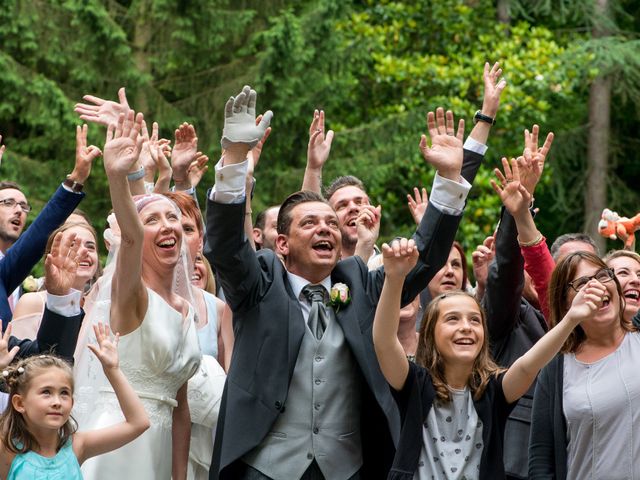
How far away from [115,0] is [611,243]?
7.87m

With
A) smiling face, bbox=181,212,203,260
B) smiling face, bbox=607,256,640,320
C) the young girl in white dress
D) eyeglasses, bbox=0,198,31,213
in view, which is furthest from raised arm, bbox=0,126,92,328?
smiling face, bbox=607,256,640,320

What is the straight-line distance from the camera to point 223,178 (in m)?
5.43

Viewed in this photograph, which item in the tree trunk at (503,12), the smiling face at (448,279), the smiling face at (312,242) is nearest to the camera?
the smiling face at (312,242)

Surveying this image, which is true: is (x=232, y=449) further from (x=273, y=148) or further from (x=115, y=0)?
(x=115, y=0)

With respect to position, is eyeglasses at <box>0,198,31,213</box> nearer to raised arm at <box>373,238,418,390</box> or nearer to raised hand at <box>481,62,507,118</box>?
raised hand at <box>481,62,507,118</box>

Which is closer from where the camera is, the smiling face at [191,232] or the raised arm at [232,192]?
the raised arm at [232,192]

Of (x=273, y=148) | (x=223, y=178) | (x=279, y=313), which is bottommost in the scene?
(x=273, y=148)

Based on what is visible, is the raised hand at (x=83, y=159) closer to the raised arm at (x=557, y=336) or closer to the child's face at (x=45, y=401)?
the child's face at (x=45, y=401)

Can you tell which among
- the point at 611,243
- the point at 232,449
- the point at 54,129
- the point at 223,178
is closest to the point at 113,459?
the point at 232,449

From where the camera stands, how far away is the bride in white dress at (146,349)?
5871mm

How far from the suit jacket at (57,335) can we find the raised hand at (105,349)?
29cm

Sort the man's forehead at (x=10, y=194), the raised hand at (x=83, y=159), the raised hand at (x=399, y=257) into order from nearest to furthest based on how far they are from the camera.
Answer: the raised hand at (x=399, y=257)
the raised hand at (x=83, y=159)
the man's forehead at (x=10, y=194)

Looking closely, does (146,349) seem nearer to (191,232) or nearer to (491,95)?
(191,232)

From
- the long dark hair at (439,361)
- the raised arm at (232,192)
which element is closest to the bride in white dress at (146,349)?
the raised arm at (232,192)
